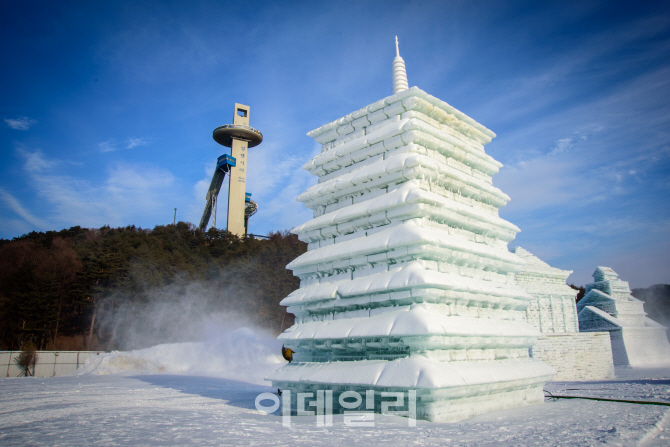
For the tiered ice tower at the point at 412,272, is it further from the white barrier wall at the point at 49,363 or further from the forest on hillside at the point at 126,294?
the forest on hillside at the point at 126,294

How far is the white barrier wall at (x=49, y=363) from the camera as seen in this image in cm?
2292

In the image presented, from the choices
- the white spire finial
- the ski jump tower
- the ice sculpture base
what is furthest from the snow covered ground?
the ski jump tower

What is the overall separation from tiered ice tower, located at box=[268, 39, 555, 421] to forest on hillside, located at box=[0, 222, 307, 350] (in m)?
29.6

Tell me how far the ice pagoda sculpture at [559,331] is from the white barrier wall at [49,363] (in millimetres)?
25767

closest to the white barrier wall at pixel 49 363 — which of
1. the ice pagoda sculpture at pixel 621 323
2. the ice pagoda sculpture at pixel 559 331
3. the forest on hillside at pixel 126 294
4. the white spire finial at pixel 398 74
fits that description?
the forest on hillside at pixel 126 294

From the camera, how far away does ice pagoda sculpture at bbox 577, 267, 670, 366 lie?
2211cm

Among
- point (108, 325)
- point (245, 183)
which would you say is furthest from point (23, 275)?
point (245, 183)

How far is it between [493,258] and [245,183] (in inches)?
1783

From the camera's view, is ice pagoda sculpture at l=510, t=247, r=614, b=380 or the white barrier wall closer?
ice pagoda sculpture at l=510, t=247, r=614, b=380

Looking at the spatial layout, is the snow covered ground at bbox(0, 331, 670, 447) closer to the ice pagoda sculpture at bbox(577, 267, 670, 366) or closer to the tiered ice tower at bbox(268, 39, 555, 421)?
the tiered ice tower at bbox(268, 39, 555, 421)

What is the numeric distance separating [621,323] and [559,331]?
6.31m

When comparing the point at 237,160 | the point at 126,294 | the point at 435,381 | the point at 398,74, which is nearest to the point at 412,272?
the point at 435,381

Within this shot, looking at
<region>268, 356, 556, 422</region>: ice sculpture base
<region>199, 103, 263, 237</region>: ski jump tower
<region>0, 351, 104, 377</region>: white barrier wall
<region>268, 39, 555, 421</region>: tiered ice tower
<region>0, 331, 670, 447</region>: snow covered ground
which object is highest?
<region>199, 103, 263, 237</region>: ski jump tower

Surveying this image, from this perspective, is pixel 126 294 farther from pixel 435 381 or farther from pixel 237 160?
pixel 435 381
